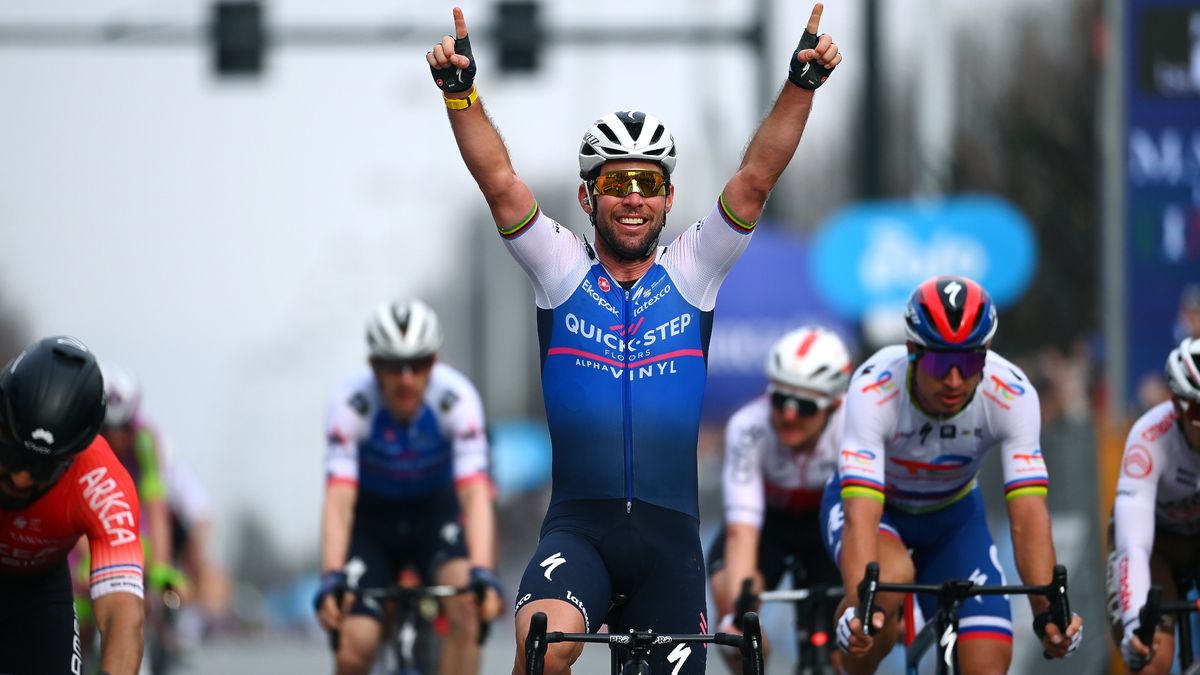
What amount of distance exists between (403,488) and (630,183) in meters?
4.28

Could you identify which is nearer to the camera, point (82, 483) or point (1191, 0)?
point (82, 483)

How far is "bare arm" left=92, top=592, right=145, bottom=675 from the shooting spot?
21.7 ft

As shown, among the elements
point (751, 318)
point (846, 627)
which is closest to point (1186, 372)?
point (846, 627)

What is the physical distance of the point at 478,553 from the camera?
1005 centimetres

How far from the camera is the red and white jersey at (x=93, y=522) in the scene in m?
6.92

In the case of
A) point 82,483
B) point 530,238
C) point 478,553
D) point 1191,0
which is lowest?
point 478,553

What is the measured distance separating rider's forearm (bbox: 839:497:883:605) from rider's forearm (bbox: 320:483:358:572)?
306 cm

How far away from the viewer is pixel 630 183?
279 inches

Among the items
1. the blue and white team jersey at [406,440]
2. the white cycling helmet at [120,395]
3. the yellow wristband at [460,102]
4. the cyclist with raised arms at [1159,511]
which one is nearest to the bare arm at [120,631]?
the yellow wristband at [460,102]

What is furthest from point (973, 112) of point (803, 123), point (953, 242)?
point (803, 123)

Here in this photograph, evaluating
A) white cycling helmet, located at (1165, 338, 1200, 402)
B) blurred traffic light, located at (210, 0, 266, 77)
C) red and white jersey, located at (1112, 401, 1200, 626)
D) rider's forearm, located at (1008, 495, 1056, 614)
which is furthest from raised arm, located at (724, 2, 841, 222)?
blurred traffic light, located at (210, 0, 266, 77)

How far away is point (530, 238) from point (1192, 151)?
27.9 ft

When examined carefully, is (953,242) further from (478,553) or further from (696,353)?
(696,353)

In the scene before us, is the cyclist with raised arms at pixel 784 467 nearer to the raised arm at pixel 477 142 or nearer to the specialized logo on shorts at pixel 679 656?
the specialized logo on shorts at pixel 679 656
